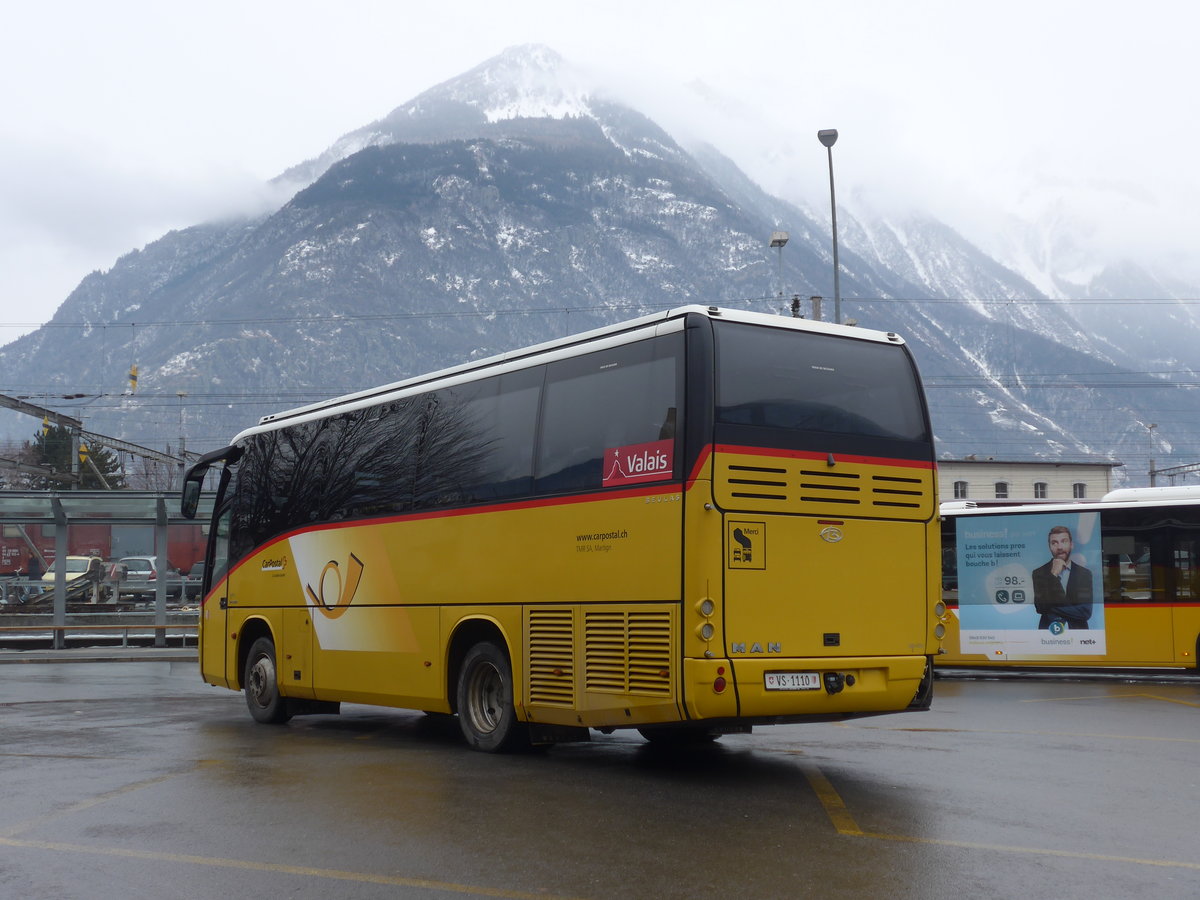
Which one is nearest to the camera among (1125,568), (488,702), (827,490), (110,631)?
(827,490)

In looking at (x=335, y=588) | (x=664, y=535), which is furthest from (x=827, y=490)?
(x=335, y=588)

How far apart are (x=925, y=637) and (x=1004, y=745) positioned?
2.31 metres

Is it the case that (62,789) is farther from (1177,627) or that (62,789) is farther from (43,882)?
(1177,627)

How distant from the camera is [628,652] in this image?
33.0 feet

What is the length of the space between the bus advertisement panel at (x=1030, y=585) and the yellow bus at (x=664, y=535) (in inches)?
463

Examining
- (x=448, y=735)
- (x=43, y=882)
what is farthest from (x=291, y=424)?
(x=43, y=882)

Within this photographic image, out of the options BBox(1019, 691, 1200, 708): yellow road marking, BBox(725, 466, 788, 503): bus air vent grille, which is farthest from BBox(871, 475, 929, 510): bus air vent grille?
BBox(1019, 691, 1200, 708): yellow road marking

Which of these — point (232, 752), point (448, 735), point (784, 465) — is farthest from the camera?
point (448, 735)

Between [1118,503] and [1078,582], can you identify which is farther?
[1078,582]

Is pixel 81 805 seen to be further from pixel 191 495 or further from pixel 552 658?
pixel 191 495

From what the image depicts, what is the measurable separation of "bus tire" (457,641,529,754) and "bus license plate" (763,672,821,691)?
2462mm

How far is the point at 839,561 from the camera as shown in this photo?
33.8ft

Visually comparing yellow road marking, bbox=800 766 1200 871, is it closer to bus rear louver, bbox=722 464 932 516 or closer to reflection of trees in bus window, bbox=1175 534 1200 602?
bus rear louver, bbox=722 464 932 516

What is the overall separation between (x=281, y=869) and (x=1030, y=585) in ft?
58.8
